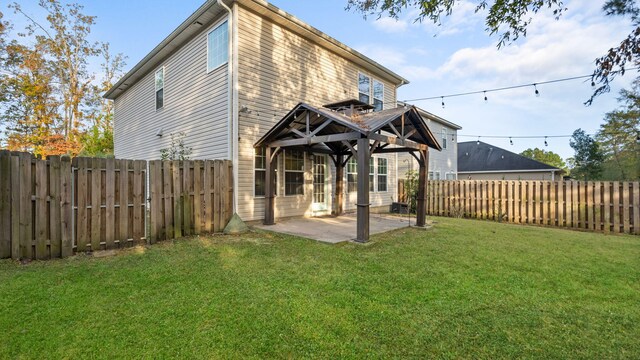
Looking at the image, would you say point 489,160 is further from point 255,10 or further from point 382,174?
point 255,10

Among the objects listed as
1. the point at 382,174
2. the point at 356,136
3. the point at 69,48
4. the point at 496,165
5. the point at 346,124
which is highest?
the point at 69,48

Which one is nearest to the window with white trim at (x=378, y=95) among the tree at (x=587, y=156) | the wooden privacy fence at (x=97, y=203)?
the wooden privacy fence at (x=97, y=203)

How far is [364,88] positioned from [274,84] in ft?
15.9

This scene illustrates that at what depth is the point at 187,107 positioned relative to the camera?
9672mm

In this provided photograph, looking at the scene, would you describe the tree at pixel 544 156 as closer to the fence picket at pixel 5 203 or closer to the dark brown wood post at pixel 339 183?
the dark brown wood post at pixel 339 183

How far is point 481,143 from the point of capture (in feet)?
91.1

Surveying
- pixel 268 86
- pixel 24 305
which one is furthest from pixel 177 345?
pixel 268 86

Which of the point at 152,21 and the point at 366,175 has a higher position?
the point at 152,21

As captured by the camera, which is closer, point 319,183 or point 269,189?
point 269,189

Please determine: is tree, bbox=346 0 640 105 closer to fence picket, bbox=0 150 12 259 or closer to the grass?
the grass

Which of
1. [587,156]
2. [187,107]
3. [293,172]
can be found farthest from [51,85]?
[587,156]

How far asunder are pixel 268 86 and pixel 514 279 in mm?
7584

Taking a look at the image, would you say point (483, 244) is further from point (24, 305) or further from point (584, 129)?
point (584, 129)

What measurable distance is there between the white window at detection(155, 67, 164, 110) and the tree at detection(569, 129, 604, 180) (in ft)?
100
